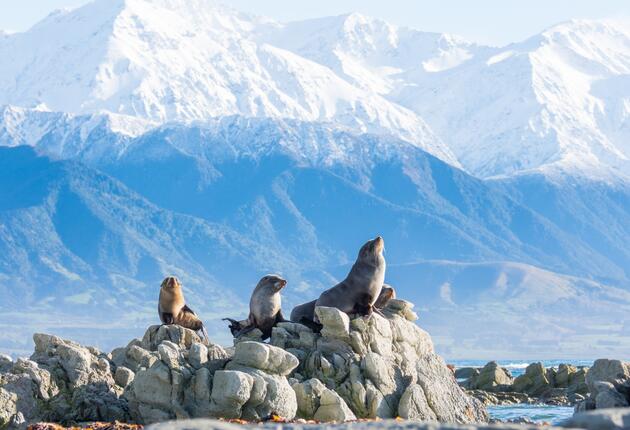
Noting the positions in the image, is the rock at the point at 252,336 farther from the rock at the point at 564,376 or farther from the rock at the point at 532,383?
the rock at the point at 564,376

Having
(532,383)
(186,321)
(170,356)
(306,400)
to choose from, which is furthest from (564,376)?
(170,356)

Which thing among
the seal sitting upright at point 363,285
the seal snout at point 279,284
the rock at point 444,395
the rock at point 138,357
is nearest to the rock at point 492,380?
the rock at point 444,395

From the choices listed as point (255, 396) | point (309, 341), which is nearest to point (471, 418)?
point (309, 341)

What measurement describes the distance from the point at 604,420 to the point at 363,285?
737 inches

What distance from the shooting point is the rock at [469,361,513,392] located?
68250mm

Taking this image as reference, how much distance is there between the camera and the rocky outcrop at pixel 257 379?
31.5m

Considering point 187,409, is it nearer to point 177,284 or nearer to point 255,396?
point 255,396

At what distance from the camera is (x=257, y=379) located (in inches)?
1235

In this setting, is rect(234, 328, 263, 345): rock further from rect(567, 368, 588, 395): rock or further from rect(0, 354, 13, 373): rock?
rect(567, 368, 588, 395): rock

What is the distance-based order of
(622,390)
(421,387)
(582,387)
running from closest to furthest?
(622,390) → (421,387) → (582,387)

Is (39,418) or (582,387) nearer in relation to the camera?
(39,418)

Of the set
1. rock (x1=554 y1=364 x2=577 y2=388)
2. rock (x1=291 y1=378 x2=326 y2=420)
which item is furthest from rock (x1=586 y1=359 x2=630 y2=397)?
rock (x1=554 y1=364 x2=577 y2=388)

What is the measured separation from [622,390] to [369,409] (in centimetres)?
631

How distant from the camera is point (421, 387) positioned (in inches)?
1395
